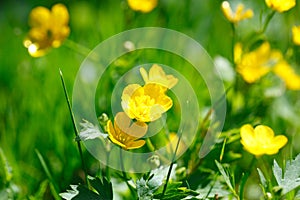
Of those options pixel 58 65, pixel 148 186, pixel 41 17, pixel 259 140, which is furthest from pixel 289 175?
pixel 58 65

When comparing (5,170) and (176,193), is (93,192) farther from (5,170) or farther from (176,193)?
(5,170)

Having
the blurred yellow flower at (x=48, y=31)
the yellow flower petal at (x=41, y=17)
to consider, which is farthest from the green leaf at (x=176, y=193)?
the yellow flower petal at (x=41, y=17)

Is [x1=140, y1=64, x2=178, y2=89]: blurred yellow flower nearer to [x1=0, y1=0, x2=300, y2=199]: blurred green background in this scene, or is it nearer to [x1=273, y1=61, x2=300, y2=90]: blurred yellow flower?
[x1=0, y1=0, x2=300, y2=199]: blurred green background

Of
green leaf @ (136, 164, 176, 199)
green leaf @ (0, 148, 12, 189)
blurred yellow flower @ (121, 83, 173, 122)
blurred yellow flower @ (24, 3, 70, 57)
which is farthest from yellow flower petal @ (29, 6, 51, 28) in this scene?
green leaf @ (136, 164, 176, 199)

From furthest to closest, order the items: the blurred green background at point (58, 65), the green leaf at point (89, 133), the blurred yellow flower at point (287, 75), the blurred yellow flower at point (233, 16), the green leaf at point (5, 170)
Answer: the blurred yellow flower at point (287, 75), the blurred green background at point (58, 65), the blurred yellow flower at point (233, 16), the green leaf at point (5, 170), the green leaf at point (89, 133)

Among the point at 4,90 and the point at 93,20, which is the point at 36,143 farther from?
the point at 93,20

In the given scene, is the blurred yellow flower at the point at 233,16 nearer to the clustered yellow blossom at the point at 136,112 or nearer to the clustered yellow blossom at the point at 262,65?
the clustered yellow blossom at the point at 262,65
